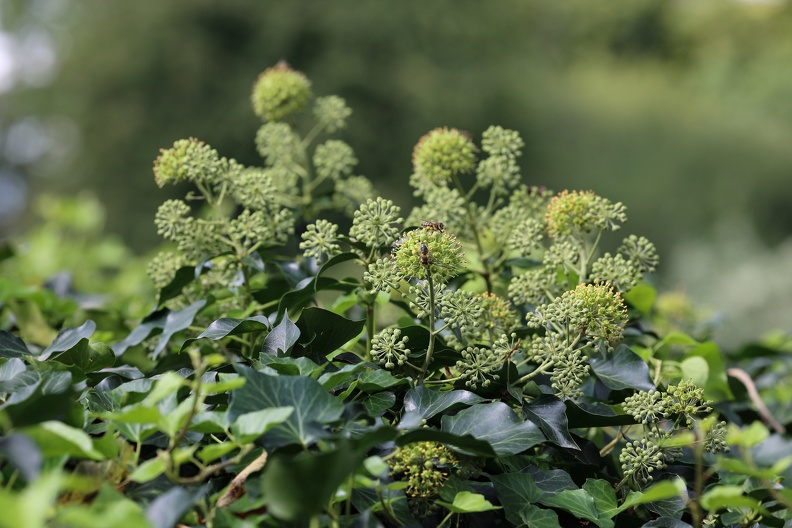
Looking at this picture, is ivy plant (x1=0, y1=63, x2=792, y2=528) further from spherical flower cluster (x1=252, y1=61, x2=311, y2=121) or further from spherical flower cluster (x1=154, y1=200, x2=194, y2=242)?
spherical flower cluster (x1=252, y1=61, x2=311, y2=121)

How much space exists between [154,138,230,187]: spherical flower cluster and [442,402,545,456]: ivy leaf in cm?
42

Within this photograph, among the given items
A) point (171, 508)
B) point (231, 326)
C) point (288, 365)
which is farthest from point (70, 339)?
point (171, 508)

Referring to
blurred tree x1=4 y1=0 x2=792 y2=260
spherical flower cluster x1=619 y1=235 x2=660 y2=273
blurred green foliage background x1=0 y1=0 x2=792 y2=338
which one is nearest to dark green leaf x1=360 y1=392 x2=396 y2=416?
spherical flower cluster x1=619 y1=235 x2=660 y2=273

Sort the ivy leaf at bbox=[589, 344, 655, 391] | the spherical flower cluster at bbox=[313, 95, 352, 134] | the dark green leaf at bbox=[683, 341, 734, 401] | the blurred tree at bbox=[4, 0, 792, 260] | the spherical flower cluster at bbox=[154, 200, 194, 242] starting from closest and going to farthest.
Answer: the ivy leaf at bbox=[589, 344, 655, 391] → the spherical flower cluster at bbox=[154, 200, 194, 242] → the dark green leaf at bbox=[683, 341, 734, 401] → the spherical flower cluster at bbox=[313, 95, 352, 134] → the blurred tree at bbox=[4, 0, 792, 260]

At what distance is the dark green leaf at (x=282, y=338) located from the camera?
2.35 feet

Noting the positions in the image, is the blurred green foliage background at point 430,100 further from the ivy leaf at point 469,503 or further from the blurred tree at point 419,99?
the ivy leaf at point 469,503

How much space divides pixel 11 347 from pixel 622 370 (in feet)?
2.13

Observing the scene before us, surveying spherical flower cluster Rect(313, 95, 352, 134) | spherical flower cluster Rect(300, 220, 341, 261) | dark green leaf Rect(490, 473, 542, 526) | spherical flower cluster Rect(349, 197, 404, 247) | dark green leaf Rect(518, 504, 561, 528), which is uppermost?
spherical flower cluster Rect(313, 95, 352, 134)

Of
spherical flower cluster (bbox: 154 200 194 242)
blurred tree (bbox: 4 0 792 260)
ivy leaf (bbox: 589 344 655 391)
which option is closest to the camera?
ivy leaf (bbox: 589 344 655 391)

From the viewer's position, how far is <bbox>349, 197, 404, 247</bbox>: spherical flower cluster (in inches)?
29.3

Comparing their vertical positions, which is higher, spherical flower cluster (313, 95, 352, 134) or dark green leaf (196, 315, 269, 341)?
spherical flower cluster (313, 95, 352, 134)

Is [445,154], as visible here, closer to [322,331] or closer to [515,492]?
[322,331]

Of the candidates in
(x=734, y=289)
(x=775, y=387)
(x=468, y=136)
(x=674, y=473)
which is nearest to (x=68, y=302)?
(x=468, y=136)

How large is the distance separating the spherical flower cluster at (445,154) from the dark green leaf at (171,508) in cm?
56
